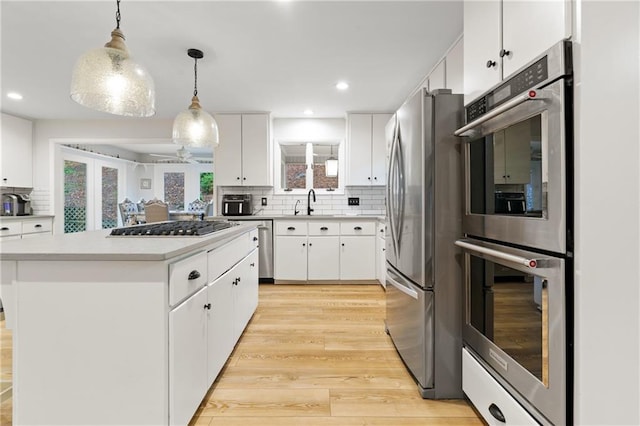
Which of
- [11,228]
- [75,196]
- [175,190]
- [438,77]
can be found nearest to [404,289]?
[438,77]

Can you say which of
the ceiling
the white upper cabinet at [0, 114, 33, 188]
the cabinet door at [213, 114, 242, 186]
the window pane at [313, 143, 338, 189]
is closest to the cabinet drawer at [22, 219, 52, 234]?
the white upper cabinet at [0, 114, 33, 188]

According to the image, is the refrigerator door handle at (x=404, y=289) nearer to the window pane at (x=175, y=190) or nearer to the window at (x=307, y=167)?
the window at (x=307, y=167)

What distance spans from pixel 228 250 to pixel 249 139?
2706 millimetres

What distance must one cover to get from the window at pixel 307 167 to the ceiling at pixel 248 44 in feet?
3.11

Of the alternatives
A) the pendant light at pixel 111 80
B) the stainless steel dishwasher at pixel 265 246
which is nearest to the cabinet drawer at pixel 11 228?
the stainless steel dishwasher at pixel 265 246

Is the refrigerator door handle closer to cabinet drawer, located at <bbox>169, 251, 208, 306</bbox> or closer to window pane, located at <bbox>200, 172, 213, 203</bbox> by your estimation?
cabinet drawer, located at <bbox>169, 251, 208, 306</bbox>

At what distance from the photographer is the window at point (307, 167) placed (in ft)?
15.1

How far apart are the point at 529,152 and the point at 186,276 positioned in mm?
1343

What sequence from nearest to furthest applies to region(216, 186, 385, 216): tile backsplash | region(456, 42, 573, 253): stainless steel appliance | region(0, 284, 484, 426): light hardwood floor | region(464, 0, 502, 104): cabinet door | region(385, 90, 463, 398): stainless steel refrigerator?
region(456, 42, 573, 253): stainless steel appliance, region(464, 0, 502, 104): cabinet door, region(0, 284, 484, 426): light hardwood floor, region(385, 90, 463, 398): stainless steel refrigerator, region(216, 186, 385, 216): tile backsplash

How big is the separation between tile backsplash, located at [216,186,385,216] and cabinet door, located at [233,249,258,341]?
1.94 metres

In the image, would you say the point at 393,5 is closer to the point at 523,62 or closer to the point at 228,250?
the point at 523,62

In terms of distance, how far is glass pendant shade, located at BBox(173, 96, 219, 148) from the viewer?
2.22 metres
